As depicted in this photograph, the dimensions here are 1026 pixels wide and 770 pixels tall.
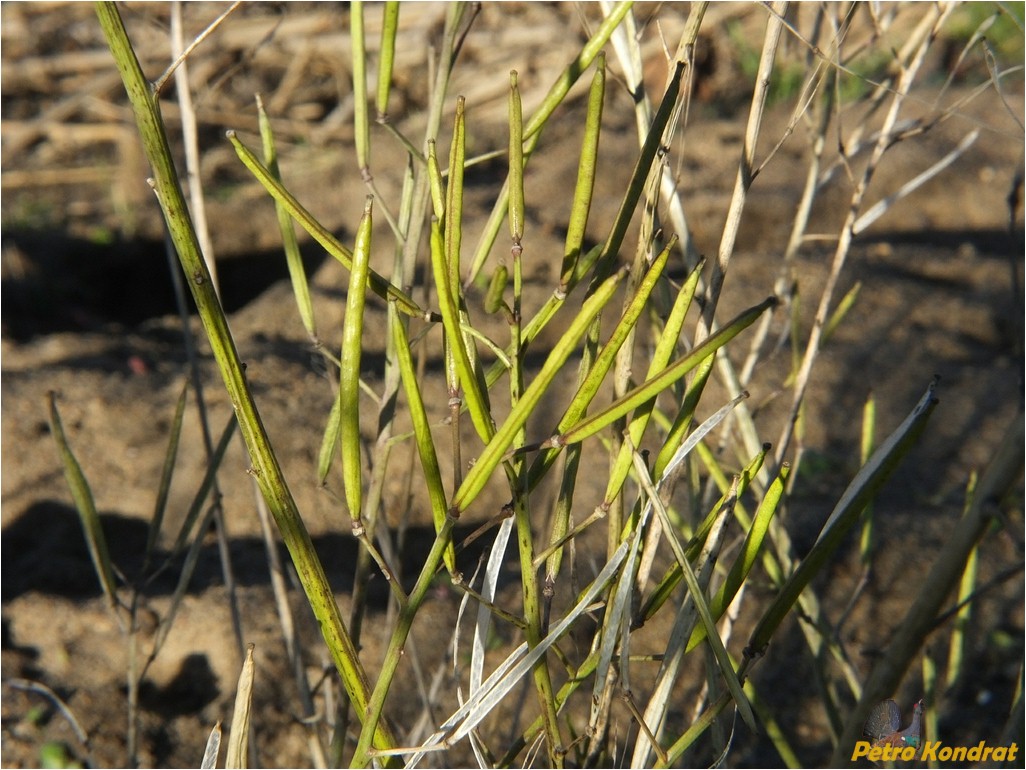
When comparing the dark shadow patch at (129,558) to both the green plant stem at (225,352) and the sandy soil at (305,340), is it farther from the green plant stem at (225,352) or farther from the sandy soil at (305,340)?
the green plant stem at (225,352)

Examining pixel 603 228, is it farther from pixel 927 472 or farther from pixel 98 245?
pixel 98 245

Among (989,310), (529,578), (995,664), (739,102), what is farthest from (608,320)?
(739,102)

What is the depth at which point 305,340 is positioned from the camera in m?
Answer: 2.43

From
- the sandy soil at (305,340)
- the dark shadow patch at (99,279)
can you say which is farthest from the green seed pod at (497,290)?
the dark shadow patch at (99,279)

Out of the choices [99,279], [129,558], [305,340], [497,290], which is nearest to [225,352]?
[497,290]

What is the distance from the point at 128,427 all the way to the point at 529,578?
5.42 ft

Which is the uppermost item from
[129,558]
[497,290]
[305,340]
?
[497,290]

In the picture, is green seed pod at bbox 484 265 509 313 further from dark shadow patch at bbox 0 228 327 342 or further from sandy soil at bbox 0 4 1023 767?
dark shadow patch at bbox 0 228 327 342

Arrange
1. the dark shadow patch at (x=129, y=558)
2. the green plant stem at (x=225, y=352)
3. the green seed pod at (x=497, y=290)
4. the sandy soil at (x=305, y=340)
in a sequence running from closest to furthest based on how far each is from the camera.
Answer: the green plant stem at (x=225, y=352) → the green seed pod at (x=497, y=290) → the sandy soil at (x=305, y=340) → the dark shadow patch at (x=129, y=558)

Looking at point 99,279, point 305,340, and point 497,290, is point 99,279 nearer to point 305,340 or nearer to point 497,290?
point 305,340

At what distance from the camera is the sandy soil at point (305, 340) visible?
148 cm

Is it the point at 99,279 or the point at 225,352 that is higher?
the point at 225,352

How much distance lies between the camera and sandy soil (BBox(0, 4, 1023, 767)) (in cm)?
148

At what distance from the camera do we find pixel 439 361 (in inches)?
93.1
